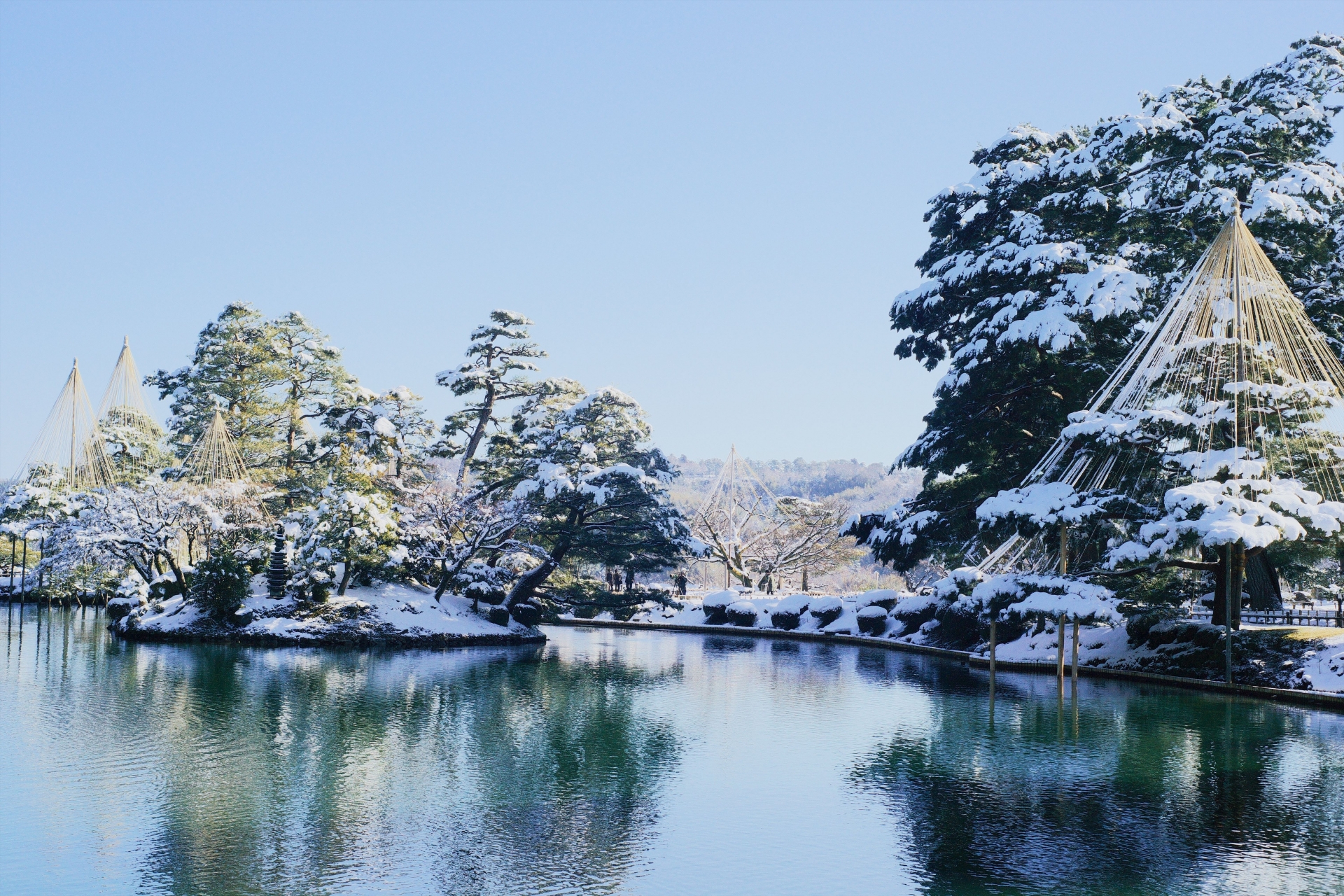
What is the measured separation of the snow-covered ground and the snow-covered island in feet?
41.4

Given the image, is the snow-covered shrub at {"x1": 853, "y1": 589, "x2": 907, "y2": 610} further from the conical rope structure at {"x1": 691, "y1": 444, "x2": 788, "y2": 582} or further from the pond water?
the conical rope structure at {"x1": 691, "y1": 444, "x2": 788, "y2": 582}

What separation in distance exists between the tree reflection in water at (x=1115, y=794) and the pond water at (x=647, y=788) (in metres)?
0.05

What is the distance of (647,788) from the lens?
12.1 meters

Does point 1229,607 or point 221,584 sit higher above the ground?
point 1229,607

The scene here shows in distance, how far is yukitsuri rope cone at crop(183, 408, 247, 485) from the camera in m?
36.2

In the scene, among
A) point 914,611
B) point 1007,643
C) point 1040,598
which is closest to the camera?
Answer: point 1040,598

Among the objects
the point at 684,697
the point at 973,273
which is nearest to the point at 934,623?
the point at 973,273

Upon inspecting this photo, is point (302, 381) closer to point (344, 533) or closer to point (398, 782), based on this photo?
point (344, 533)

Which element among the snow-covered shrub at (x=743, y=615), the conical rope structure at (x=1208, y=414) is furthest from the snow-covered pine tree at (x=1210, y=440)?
the snow-covered shrub at (x=743, y=615)

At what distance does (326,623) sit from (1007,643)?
62.2 feet

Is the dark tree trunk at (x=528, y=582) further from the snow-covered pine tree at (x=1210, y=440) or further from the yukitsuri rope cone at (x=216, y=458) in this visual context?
the snow-covered pine tree at (x=1210, y=440)

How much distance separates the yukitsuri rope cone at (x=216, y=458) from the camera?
119ft

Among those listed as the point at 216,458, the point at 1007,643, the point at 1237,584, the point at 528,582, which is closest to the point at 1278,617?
the point at 1237,584

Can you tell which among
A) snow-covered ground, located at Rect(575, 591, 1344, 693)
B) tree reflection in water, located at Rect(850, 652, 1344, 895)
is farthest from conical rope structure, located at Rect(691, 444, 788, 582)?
tree reflection in water, located at Rect(850, 652, 1344, 895)
